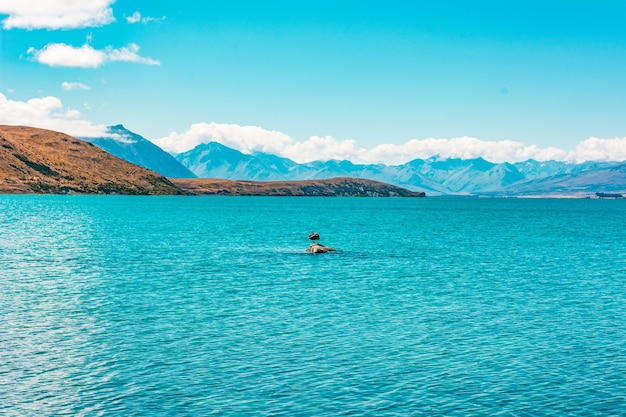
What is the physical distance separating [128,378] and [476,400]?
18937 millimetres

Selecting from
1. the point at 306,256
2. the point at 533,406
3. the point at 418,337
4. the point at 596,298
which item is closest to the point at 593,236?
the point at 306,256

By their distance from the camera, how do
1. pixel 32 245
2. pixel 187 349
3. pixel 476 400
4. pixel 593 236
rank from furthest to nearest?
pixel 593 236
pixel 32 245
pixel 187 349
pixel 476 400

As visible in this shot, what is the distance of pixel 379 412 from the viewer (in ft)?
96.1

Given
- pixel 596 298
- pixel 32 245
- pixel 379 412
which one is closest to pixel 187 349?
pixel 379 412

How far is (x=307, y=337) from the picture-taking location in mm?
43781

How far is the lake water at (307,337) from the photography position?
31109 millimetres

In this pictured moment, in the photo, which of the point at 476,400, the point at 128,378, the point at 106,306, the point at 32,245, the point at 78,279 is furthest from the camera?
the point at 32,245

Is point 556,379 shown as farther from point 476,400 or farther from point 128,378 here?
point 128,378

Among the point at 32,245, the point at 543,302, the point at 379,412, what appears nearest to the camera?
the point at 379,412

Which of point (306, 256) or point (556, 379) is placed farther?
point (306, 256)

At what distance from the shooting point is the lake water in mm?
31109

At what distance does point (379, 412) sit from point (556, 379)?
39.5ft

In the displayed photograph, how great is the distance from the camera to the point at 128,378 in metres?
34.0

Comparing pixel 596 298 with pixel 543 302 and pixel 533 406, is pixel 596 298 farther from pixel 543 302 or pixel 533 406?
pixel 533 406
